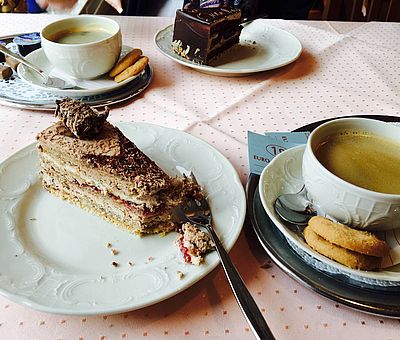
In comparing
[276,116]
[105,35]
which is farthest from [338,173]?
[105,35]

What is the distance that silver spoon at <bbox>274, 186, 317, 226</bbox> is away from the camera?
0.71 meters

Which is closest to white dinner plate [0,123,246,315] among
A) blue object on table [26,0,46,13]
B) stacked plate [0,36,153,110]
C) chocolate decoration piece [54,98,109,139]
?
chocolate decoration piece [54,98,109,139]

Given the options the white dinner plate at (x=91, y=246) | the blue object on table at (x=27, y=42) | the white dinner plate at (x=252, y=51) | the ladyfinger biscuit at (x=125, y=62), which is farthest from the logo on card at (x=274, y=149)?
the blue object on table at (x=27, y=42)

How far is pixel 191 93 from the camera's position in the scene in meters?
1.22

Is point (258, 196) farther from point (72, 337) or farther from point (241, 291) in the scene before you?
point (72, 337)

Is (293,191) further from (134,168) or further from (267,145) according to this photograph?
(134,168)

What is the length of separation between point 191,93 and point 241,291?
0.72 m

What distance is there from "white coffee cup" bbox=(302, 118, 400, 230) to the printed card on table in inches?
5.8

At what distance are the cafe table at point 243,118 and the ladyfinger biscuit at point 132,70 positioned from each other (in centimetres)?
6

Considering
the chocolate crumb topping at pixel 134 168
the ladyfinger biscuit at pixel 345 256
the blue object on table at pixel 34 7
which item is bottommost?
the blue object on table at pixel 34 7

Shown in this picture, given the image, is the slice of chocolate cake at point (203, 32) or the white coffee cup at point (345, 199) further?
the slice of chocolate cake at point (203, 32)

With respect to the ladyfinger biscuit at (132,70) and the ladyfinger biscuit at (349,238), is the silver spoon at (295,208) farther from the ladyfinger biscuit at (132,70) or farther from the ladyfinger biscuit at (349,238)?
the ladyfinger biscuit at (132,70)

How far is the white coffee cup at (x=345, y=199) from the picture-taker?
63cm

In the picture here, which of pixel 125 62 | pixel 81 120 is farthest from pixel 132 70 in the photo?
pixel 81 120
